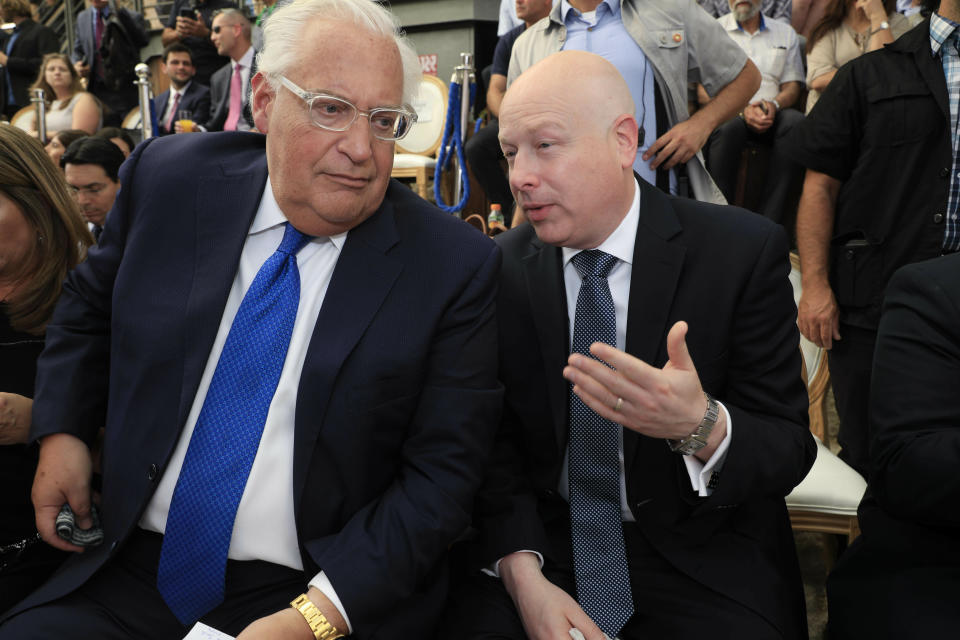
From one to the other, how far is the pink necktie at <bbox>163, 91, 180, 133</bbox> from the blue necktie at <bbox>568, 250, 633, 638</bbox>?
6017 mm

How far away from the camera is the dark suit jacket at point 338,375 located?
55.0 inches

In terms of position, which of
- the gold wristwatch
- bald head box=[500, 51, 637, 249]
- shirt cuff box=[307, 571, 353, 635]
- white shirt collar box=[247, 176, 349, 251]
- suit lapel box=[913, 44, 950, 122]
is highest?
suit lapel box=[913, 44, 950, 122]

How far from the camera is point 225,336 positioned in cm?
148

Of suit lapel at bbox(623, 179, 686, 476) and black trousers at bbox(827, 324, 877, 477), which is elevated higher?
suit lapel at bbox(623, 179, 686, 476)

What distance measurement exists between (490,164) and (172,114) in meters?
3.68

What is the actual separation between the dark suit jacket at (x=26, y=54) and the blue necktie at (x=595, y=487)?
27.3 ft

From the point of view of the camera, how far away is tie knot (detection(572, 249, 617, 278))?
167 centimetres

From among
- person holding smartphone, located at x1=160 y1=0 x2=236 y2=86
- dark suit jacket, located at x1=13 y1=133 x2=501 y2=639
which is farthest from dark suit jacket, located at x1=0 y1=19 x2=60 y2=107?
dark suit jacket, located at x1=13 y1=133 x2=501 y2=639

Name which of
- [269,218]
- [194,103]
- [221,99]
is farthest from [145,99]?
[269,218]

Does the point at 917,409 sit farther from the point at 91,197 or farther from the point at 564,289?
the point at 91,197

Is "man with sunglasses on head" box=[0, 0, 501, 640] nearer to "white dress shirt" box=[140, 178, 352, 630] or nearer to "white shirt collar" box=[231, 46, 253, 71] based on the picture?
"white dress shirt" box=[140, 178, 352, 630]

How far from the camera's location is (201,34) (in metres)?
7.31

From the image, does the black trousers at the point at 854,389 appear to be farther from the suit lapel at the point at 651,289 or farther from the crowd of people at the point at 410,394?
the suit lapel at the point at 651,289

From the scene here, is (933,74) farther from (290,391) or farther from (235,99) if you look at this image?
(235,99)
